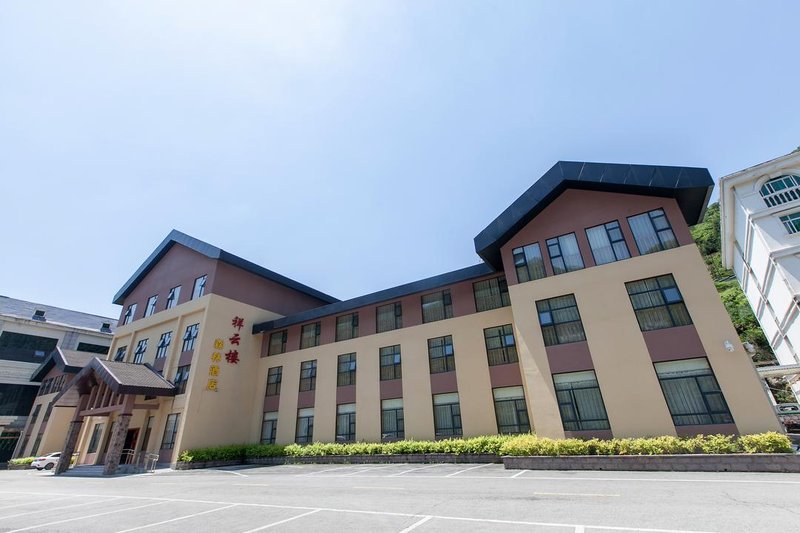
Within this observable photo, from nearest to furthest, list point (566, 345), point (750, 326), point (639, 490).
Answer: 1. point (639, 490)
2. point (566, 345)
3. point (750, 326)

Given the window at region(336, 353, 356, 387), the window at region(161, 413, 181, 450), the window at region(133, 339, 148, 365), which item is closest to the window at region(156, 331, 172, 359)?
the window at region(133, 339, 148, 365)

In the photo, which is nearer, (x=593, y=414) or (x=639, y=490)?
(x=639, y=490)

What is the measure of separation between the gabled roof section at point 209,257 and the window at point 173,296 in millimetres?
3484

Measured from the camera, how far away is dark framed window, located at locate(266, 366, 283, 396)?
24781mm

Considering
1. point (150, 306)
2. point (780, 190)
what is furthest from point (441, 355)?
point (150, 306)

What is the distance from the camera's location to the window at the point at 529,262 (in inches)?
658

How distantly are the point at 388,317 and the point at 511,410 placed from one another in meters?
8.85

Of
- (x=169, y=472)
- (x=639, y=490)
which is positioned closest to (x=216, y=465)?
(x=169, y=472)

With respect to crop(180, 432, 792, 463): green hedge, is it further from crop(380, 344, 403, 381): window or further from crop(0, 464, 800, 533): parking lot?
crop(380, 344, 403, 381): window

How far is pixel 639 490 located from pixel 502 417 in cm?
899

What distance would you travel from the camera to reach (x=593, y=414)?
44.5 ft

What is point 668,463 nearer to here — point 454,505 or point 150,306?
point 454,505

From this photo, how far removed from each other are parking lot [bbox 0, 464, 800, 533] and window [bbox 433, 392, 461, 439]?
18.2 feet

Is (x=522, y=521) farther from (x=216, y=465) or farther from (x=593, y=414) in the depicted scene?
(x=216, y=465)
